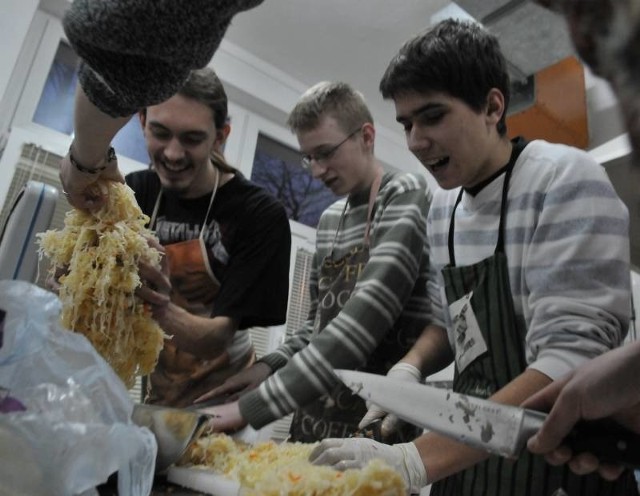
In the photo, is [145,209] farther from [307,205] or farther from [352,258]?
[307,205]

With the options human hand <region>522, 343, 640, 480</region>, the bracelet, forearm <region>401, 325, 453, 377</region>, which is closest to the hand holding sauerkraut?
the bracelet

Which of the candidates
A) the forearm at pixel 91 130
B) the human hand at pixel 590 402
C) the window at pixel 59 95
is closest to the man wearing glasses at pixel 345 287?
the human hand at pixel 590 402

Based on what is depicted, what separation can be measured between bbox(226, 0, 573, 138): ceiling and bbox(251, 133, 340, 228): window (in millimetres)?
618

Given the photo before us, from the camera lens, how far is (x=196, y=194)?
1.77m

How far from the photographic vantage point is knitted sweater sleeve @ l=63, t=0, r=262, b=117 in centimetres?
59

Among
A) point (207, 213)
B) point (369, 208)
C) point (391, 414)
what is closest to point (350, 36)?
point (369, 208)

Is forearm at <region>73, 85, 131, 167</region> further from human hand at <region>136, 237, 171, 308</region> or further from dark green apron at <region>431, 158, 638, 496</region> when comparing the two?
dark green apron at <region>431, 158, 638, 496</region>

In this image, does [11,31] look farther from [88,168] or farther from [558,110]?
[558,110]

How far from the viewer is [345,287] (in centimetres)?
170

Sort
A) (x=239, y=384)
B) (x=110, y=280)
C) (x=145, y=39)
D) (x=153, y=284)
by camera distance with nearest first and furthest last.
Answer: (x=145, y=39) < (x=110, y=280) < (x=153, y=284) < (x=239, y=384)

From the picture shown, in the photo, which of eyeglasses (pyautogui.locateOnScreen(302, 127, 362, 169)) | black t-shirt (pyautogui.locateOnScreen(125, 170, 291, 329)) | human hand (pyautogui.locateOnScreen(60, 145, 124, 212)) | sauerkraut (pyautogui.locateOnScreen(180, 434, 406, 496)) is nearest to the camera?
sauerkraut (pyautogui.locateOnScreen(180, 434, 406, 496))

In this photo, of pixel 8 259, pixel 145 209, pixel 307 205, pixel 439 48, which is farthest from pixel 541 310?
pixel 307 205

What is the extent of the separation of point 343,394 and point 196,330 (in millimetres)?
481

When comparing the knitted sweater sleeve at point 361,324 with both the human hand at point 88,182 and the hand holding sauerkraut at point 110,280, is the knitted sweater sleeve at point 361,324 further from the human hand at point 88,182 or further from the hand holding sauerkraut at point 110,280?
the human hand at point 88,182
